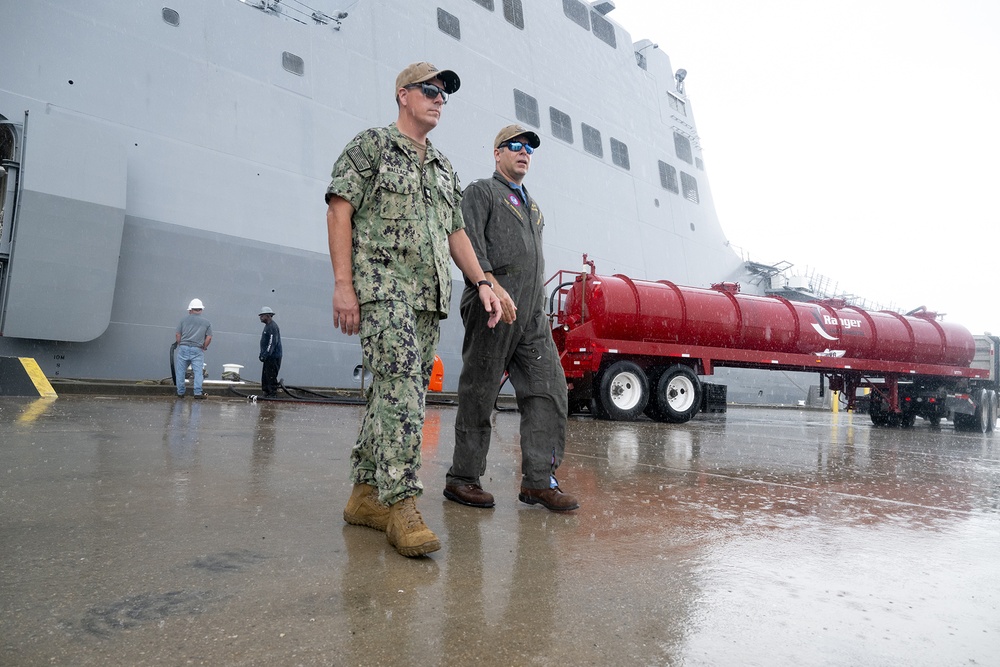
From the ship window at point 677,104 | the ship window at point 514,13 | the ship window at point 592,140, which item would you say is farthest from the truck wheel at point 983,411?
the ship window at point 514,13

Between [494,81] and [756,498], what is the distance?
12367 mm

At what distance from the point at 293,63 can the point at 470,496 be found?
396 inches

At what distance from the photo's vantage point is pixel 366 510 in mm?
2477

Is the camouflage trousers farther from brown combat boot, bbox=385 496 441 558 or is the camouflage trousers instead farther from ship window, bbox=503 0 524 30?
ship window, bbox=503 0 524 30

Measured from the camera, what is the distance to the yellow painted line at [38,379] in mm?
7672

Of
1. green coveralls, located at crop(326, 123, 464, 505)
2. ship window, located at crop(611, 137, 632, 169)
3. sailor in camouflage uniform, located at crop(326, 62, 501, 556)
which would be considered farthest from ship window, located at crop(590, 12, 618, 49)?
green coveralls, located at crop(326, 123, 464, 505)

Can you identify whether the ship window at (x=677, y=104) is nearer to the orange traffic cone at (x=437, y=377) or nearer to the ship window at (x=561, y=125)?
the ship window at (x=561, y=125)

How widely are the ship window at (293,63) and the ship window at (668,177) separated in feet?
34.9

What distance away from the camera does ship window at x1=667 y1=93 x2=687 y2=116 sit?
20.3 metres

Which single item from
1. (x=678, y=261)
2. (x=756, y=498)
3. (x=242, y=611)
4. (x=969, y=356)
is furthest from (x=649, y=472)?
(x=678, y=261)

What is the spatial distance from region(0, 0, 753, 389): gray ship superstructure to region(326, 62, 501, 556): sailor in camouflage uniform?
748 cm

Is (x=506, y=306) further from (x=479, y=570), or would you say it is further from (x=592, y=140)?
(x=592, y=140)

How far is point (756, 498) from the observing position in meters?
3.51

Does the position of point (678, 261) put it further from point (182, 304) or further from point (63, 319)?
point (63, 319)
